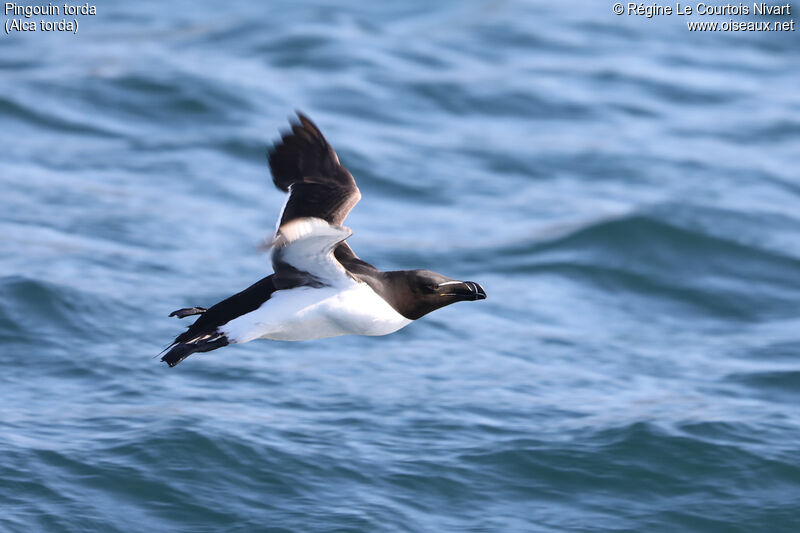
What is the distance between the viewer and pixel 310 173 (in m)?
6.27

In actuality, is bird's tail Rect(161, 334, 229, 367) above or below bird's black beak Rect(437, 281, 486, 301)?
below

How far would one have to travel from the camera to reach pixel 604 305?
11750 mm

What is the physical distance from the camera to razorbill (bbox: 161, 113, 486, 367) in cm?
606

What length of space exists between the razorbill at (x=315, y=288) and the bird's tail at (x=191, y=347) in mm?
15

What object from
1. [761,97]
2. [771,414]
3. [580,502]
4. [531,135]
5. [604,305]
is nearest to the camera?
[580,502]

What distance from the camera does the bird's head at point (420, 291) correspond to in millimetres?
6418

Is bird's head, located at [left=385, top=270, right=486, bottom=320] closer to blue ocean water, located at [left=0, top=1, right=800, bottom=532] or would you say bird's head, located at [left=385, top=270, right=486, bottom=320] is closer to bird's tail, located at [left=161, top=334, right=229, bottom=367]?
bird's tail, located at [left=161, top=334, right=229, bottom=367]

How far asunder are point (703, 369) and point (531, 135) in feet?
19.0

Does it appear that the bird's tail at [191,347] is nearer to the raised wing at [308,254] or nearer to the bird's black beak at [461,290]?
the raised wing at [308,254]

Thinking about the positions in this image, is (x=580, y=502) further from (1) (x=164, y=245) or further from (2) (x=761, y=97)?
(2) (x=761, y=97)

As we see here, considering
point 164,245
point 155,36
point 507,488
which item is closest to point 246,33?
point 155,36

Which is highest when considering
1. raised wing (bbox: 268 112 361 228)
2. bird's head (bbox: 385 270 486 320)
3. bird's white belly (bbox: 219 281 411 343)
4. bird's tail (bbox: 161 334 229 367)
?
raised wing (bbox: 268 112 361 228)

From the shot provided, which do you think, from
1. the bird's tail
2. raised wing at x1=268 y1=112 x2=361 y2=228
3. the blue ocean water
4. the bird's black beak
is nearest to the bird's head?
the bird's black beak

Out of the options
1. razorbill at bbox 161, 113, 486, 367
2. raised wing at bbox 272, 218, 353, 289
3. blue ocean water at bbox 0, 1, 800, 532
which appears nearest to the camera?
raised wing at bbox 272, 218, 353, 289
